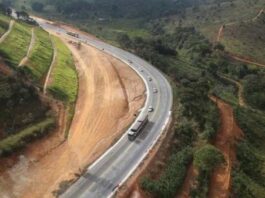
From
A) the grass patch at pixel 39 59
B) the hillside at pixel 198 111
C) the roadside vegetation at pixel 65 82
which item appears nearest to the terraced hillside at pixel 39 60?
the grass patch at pixel 39 59

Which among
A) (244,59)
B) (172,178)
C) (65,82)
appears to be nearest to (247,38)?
(244,59)

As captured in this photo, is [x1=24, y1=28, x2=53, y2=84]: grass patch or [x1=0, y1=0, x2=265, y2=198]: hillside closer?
[x1=0, y1=0, x2=265, y2=198]: hillside

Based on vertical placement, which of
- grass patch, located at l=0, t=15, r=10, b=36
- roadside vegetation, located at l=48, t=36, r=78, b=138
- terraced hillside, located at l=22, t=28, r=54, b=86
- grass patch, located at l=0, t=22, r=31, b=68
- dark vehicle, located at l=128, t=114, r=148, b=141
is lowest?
dark vehicle, located at l=128, t=114, r=148, b=141

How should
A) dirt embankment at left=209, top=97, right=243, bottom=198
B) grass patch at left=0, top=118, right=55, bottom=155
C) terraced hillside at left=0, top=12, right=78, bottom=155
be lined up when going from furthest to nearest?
terraced hillside at left=0, top=12, right=78, bottom=155 → dirt embankment at left=209, top=97, right=243, bottom=198 → grass patch at left=0, top=118, right=55, bottom=155

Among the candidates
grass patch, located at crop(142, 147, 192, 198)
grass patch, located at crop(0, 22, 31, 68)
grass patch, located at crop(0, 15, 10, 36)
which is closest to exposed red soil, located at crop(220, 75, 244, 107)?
grass patch, located at crop(142, 147, 192, 198)

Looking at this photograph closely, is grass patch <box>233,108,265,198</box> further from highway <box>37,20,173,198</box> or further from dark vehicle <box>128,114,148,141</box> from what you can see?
dark vehicle <box>128,114,148,141</box>

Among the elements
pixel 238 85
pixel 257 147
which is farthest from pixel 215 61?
pixel 257 147

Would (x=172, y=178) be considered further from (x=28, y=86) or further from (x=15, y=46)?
(x=15, y=46)

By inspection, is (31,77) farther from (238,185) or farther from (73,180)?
(238,185)
